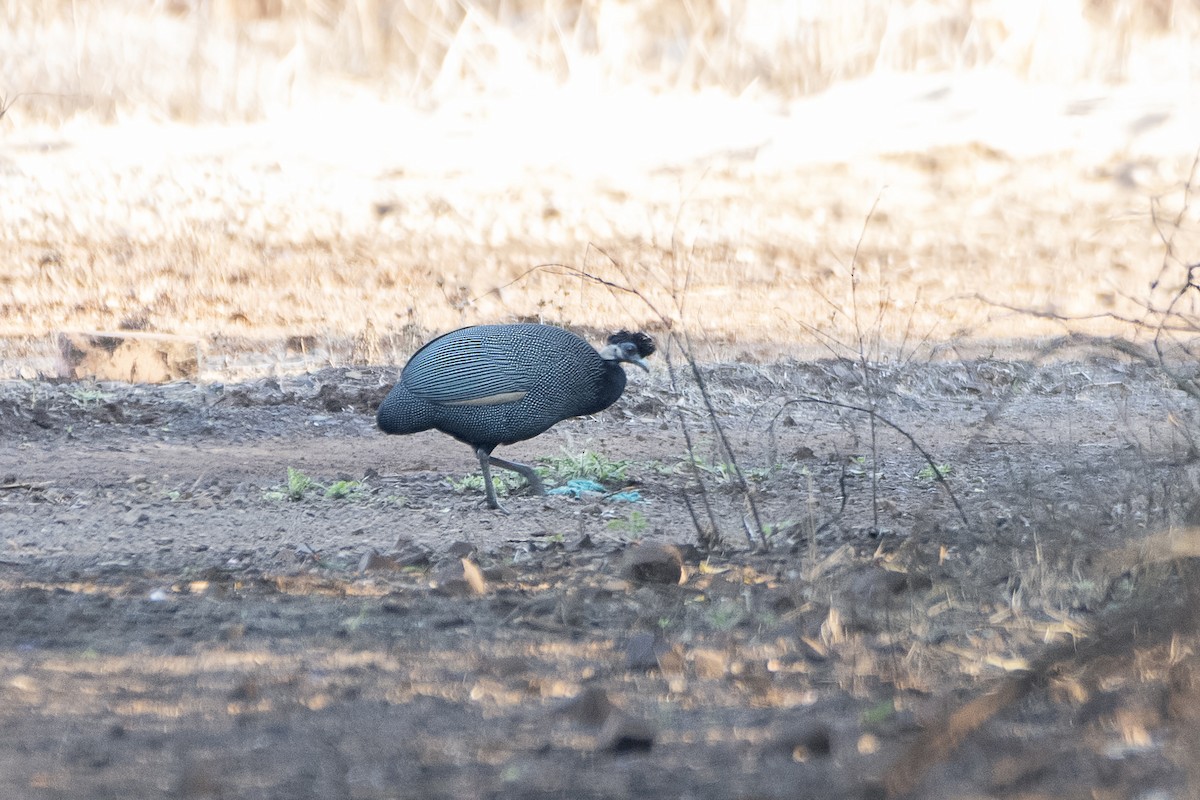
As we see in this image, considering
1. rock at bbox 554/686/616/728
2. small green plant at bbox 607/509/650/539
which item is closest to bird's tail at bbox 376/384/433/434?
small green plant at bbox 607/509/650/539

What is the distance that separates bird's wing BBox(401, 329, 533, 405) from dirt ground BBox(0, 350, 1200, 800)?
0.52m

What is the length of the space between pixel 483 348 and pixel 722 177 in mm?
10153

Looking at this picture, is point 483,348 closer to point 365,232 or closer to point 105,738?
point 105,738

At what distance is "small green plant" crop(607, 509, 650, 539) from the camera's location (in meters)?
4.73

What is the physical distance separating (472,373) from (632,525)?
3.86ft

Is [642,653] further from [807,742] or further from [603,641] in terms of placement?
[807,742]

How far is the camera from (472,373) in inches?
219

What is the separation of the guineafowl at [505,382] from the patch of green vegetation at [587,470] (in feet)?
1.57

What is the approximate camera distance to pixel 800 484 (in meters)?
5.87

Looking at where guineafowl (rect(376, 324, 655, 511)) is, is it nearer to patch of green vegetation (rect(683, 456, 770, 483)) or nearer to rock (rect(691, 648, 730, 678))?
patch of green vegetation (rect(683, 456, 770, 483))

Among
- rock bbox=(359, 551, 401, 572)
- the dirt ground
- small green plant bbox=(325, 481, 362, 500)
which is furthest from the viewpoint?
small green plant bbox=(325, 481, 362, 500)

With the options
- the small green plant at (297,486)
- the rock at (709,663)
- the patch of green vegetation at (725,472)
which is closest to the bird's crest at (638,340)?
the patch of green vegetation at (725,472)

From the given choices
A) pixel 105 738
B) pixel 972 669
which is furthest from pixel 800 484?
pixel 105 738

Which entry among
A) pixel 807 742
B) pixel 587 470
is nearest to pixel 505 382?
pixel 587 470
